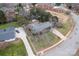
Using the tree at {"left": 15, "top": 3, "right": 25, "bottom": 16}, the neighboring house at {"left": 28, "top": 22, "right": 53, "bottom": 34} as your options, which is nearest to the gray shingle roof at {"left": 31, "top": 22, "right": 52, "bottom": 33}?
the neighboring house at {"left": 28, "top": 22, "right": 53, "bottom": 34}

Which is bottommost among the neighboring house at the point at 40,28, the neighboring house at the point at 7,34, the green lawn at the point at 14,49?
the green lawn at the point at 14,49

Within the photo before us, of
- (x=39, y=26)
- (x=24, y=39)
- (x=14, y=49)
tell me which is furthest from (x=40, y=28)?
(x=14, y=49)

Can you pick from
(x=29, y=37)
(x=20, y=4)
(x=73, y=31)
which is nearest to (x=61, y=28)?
(x=73, y=31)

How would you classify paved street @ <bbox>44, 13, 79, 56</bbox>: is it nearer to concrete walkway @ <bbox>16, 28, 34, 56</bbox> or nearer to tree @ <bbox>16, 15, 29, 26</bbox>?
concrete walkway @ <bbox>16, 28, 34, 56</bbox>

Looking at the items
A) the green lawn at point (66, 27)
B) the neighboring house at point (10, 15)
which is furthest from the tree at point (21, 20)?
the green lawn at point (66, 27)

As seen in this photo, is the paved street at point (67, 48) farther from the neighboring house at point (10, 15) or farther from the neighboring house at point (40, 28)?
the neighboring house at point (10, 15)
